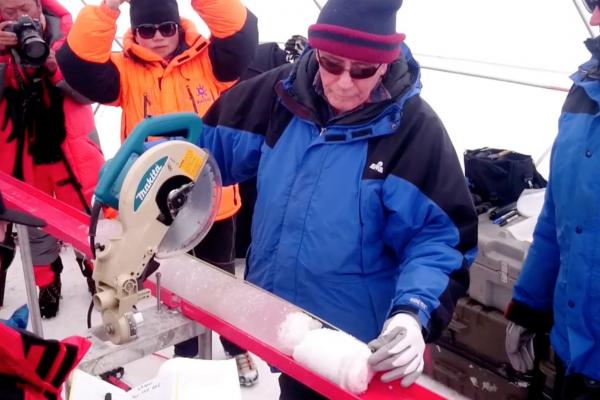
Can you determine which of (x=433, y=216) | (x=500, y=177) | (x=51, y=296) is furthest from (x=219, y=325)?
(x=51, y=296)

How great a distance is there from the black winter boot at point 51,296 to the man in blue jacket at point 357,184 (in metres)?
1.93

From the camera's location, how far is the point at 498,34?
3.94 m

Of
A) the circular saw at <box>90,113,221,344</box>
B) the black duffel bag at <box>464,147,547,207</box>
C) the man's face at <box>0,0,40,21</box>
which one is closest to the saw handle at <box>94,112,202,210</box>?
the circular saw at <box>90,113,221,344</box>

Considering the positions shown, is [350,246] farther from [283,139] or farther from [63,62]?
[63,62]

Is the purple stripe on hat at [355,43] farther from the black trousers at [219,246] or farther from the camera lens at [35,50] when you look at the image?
the camera lens at [35,50]

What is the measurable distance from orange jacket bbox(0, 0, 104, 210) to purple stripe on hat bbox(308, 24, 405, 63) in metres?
1.71

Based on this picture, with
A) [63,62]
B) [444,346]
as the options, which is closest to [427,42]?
[444,346]

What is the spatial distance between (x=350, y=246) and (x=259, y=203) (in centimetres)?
28

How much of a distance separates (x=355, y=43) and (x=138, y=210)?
0.59 meters

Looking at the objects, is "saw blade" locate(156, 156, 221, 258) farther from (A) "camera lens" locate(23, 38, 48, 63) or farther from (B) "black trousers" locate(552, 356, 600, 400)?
(A) "camera lens" locate(23, 38, 48, 63)

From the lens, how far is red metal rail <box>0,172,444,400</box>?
42.1 inches

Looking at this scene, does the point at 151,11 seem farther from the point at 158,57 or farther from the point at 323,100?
the point at 323,100

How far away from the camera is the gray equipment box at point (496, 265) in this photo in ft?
7.55

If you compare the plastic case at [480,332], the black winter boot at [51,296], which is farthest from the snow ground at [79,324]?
the plastic case at [480,332]
